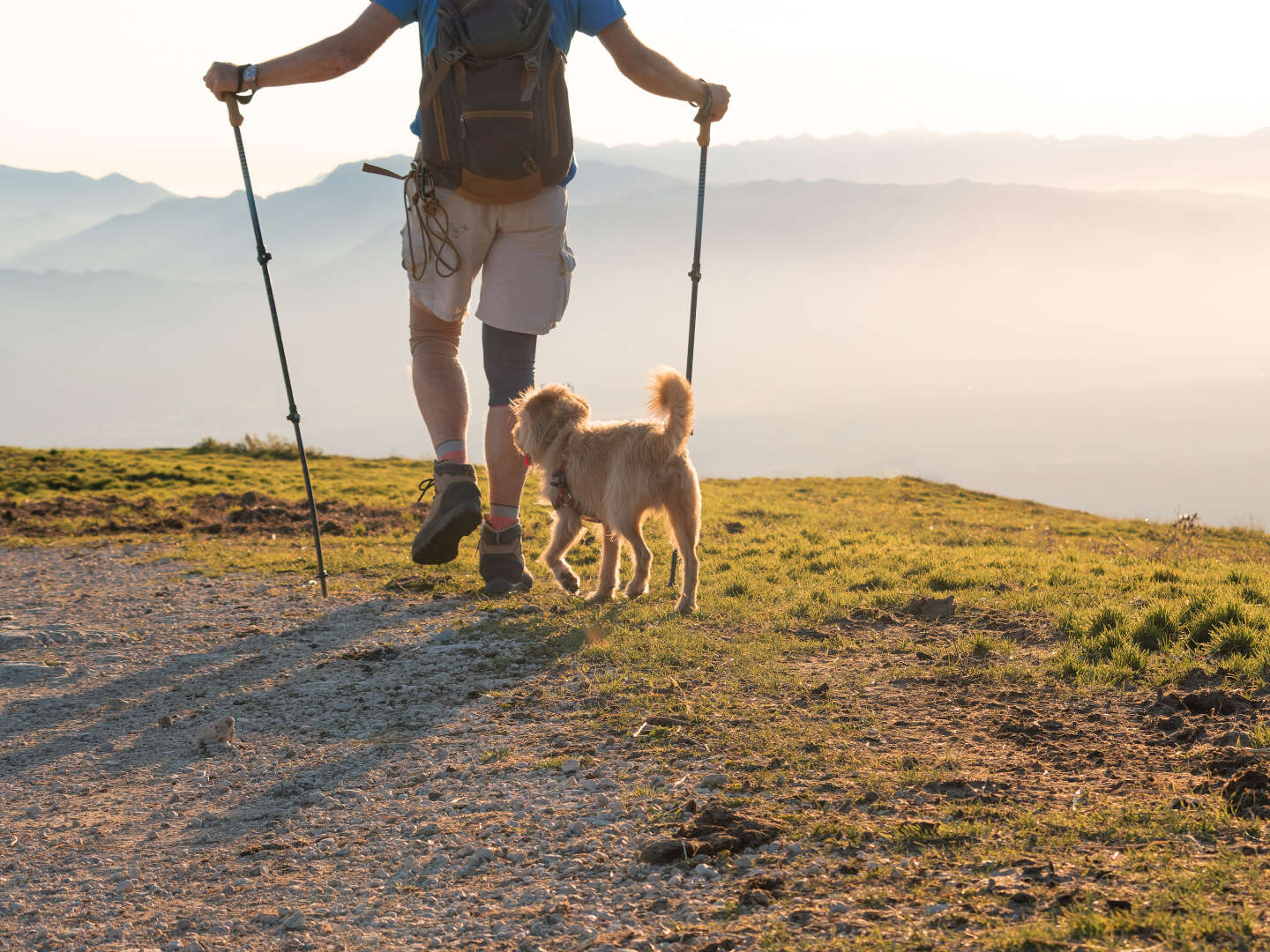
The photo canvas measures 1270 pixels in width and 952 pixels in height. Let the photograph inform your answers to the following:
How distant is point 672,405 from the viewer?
21.5 ft

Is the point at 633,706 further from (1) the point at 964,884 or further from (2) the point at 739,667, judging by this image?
(1) the point at 964,884

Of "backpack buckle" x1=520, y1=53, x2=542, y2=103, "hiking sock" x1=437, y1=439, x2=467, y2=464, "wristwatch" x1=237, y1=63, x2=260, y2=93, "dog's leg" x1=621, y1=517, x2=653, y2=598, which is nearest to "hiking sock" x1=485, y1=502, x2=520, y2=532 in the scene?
"hiking sock" x1=437, y1=439, x2=467, y2=464

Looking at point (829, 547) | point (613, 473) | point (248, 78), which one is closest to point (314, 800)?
point (613, 473)

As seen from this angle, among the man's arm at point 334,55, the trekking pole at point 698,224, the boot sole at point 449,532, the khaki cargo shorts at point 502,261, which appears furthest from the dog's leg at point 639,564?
the man's arm at point 334,55

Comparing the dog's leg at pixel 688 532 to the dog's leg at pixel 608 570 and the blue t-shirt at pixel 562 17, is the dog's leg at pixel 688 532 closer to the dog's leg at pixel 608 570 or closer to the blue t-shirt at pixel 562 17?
the dog's leg at pixel 608 570

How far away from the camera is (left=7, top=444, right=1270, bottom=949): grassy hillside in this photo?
2.83 m

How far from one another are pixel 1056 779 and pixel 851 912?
4.50 ft

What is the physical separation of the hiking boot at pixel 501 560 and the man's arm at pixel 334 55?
129 inches

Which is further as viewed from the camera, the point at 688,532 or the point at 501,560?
the point at 501,560

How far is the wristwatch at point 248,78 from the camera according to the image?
21.5 feet

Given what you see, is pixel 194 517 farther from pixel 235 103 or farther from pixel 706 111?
pixel 706 111

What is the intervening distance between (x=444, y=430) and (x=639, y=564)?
5.79ft

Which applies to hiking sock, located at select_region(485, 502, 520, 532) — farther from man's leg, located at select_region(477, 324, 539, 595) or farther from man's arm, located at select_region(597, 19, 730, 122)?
man's arm, located at select_region(597, 19, 730, 122)

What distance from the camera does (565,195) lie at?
22.0 ft
